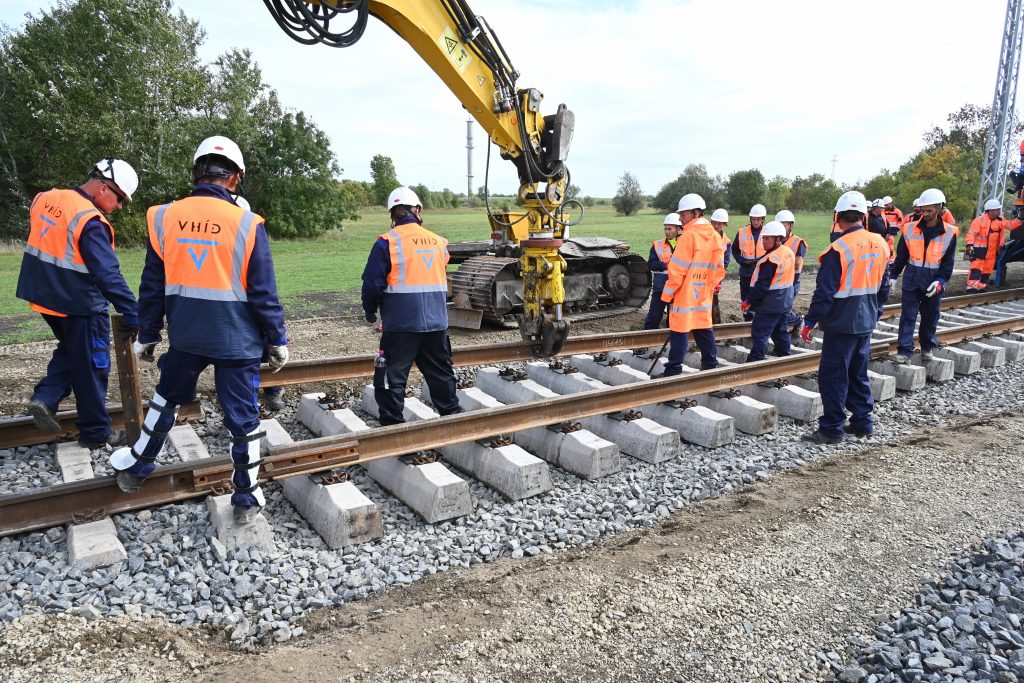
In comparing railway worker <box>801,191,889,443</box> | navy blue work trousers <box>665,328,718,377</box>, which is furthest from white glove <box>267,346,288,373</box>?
railway worker <box>801,191,889,443</box>

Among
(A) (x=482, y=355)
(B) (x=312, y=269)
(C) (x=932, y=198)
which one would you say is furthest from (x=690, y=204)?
(B) (x=312, y=269)

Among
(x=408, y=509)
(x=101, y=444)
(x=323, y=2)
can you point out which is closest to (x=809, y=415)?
(x=408, y=509)

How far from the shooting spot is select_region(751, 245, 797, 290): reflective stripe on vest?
747 cm

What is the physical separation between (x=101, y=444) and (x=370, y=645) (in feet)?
10.4

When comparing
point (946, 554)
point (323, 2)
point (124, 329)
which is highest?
point (323, 2)

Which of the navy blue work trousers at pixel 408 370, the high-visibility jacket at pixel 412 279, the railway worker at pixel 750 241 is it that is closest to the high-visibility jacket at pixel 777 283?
the railway worker at pixel 750 241

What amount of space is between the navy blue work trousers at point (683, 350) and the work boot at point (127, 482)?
4.80m

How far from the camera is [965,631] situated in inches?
121

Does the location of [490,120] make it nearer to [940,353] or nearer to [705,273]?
[705,273]

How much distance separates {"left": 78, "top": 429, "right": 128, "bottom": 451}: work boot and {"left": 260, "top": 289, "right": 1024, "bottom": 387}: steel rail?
3.97 ft

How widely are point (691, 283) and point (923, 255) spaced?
11.6ft

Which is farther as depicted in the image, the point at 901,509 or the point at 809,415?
the point at 809,415

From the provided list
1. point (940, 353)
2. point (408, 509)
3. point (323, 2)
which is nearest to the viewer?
point (408, 509)

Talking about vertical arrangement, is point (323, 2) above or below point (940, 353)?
above
